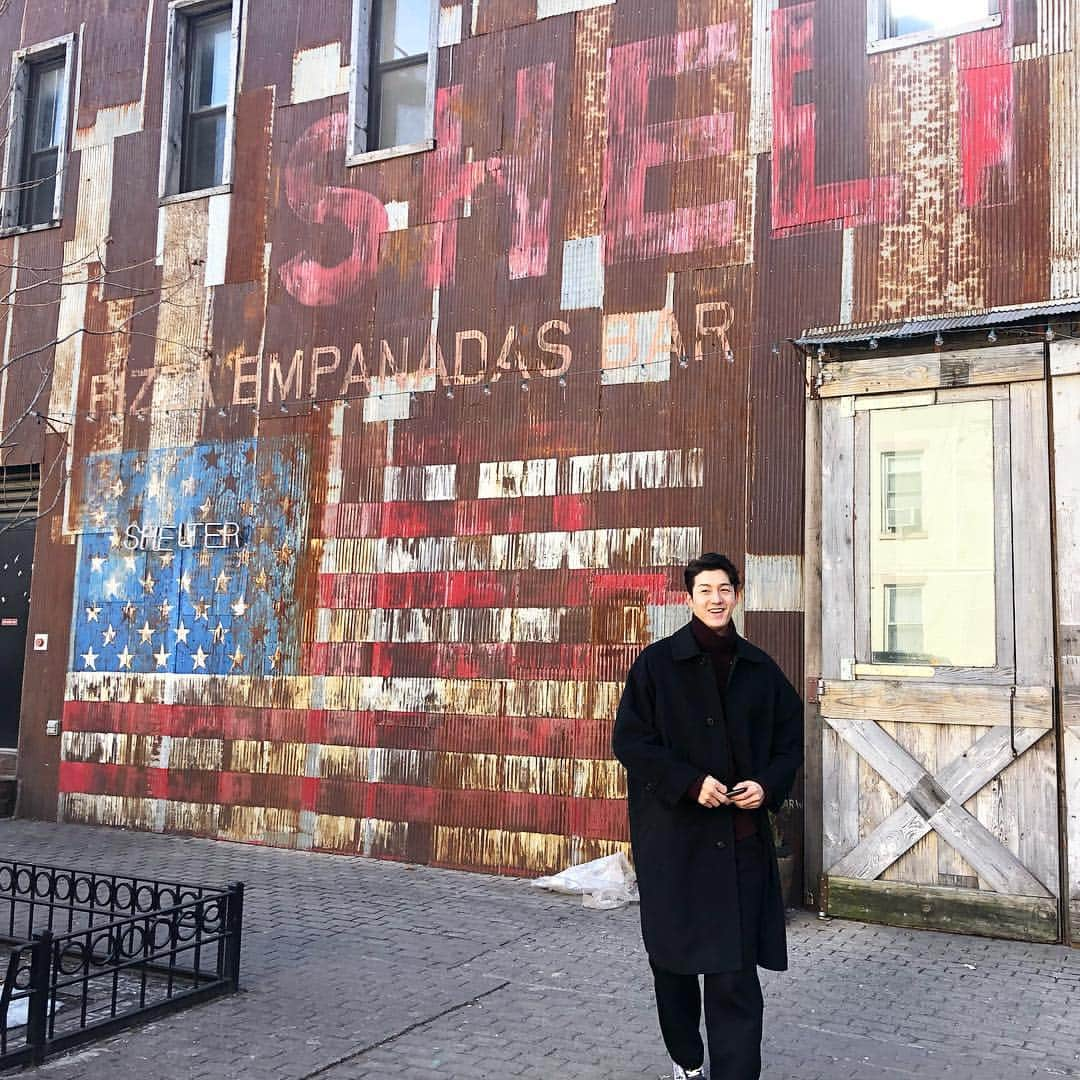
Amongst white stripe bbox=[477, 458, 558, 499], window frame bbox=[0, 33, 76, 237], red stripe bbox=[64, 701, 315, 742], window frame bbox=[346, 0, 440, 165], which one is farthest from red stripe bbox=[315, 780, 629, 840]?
window frame bbox=[0, 33, 76, 237]

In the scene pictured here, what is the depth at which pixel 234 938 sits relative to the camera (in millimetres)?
5984

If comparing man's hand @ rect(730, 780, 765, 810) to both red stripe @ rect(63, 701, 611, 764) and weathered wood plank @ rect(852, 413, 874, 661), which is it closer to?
weathered wood plank @ rect(852, 413, 874, 661)

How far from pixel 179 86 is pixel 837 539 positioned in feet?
27.0

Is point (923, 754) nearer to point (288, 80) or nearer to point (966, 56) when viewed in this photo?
point (966, 56)

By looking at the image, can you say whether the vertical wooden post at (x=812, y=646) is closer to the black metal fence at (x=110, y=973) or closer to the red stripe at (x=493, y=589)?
the red stripe at (x=493, y=589)

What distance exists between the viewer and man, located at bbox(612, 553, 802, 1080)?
14.1 feet

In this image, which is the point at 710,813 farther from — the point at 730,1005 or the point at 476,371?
the point at 476,371

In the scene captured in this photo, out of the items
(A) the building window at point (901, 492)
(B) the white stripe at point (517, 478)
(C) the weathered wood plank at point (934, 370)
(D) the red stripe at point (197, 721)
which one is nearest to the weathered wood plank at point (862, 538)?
(A) the building window at point (901, 492)

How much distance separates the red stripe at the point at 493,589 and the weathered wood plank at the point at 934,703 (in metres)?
1.56

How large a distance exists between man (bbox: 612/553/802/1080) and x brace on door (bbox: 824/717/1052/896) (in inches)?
125

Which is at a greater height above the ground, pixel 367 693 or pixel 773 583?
pixel 773 583

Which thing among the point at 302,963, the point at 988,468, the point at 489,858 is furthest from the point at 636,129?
the point at 302,963

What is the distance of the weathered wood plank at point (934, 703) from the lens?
7.31 metres

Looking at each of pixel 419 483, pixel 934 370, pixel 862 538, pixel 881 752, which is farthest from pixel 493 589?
pixel 934 370
